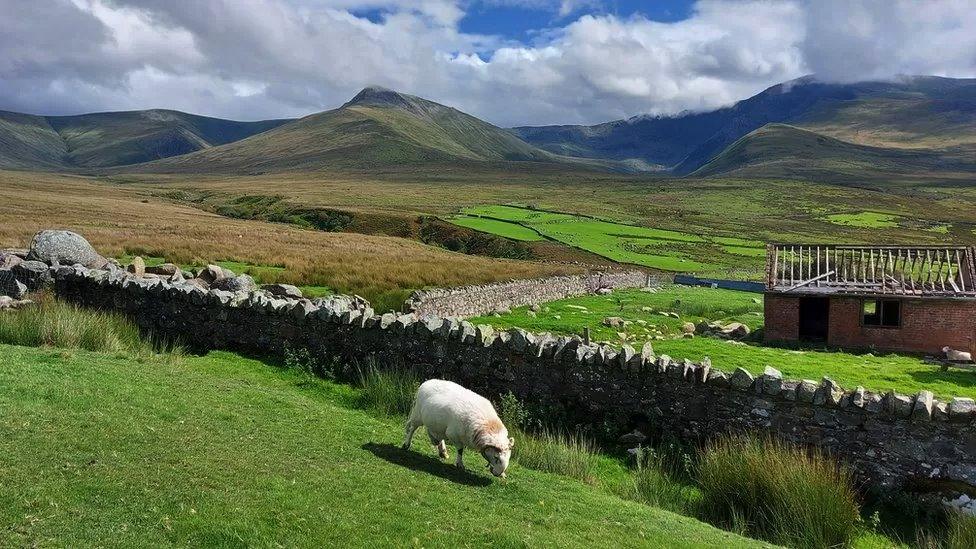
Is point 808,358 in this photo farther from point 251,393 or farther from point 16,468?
point 16,468

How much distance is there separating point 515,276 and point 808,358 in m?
22.2

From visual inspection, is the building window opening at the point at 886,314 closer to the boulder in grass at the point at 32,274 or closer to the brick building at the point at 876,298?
the brick building at the point at 876,298

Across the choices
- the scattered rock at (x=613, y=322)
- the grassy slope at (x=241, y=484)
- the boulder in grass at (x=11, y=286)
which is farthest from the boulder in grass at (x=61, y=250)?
the scattered rock at (x=613, y=322)

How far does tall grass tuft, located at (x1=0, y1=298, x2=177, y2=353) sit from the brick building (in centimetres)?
2718

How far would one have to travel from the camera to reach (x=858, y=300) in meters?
29.5

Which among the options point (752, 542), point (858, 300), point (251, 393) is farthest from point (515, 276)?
point (752, 542)

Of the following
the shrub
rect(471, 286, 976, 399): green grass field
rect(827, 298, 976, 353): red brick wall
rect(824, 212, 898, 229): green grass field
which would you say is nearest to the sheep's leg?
the shrub

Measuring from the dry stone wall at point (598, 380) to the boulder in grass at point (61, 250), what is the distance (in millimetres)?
5254

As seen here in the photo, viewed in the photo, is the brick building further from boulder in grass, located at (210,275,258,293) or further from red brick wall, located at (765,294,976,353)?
boulder in grass, located at (210,275,258,293)

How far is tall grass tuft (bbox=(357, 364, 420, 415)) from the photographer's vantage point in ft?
41.2

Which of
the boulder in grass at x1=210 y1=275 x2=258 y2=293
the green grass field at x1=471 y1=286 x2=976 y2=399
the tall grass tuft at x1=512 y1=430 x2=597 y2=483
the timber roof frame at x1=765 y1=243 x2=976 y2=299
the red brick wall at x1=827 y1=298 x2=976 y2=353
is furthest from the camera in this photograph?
the timber roof frame at x1=765 y1=243 x2=976 y2=299

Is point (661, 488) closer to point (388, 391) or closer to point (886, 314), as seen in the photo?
point (388, 391)

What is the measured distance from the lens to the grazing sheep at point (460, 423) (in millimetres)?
8719

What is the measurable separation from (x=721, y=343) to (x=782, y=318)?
656 centimetres
